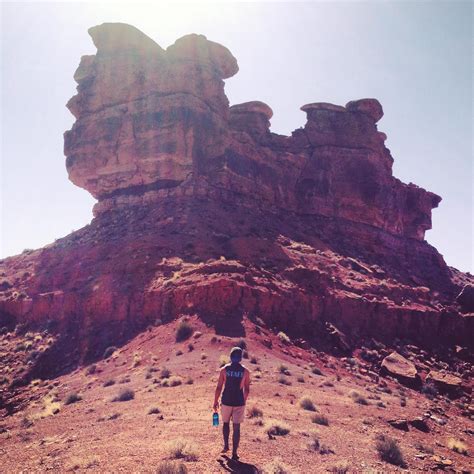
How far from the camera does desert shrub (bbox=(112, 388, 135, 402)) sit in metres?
13.6

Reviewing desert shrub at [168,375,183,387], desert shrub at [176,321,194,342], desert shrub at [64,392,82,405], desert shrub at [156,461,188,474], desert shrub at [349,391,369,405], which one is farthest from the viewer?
desert shrub at [176,321,194,342]

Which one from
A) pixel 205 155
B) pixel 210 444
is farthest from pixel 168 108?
pixel 210 444

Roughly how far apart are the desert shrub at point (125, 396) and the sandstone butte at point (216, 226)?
7.01 m

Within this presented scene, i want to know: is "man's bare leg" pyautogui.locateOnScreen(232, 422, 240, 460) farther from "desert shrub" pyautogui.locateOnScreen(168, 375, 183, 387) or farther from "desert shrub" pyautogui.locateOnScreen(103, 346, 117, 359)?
"desert shrub" pyautogui.locateOnScreen(103, 346, 117, 359)

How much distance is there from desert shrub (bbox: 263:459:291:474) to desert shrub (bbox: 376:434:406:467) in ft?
8.11

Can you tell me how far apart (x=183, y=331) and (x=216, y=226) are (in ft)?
41.1

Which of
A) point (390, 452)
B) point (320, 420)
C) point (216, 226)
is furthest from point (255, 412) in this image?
point (216, 226)

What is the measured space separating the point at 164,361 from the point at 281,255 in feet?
45.4

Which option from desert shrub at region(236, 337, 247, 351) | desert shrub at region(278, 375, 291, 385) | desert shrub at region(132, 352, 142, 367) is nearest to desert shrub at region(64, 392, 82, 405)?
desert shrub at region(132, 352, 142, 367)

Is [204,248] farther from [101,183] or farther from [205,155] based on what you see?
[101,183]

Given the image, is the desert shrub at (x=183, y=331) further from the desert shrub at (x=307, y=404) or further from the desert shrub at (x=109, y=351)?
the desert shrub at (x=307, y=404)

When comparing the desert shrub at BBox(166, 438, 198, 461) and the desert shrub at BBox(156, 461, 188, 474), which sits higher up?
the desert shrub at BBox(156, 461, 188, 474)

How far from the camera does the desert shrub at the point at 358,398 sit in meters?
14.0

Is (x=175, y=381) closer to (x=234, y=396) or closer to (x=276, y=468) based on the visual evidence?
(x=234, y=396)
